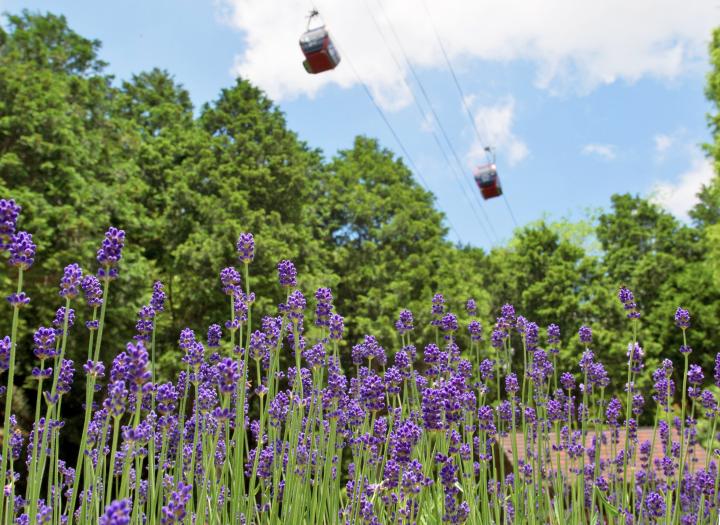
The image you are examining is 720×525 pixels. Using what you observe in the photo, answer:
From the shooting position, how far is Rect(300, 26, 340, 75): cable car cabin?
1263cm

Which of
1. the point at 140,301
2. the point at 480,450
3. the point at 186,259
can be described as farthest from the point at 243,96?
the point at 480,450

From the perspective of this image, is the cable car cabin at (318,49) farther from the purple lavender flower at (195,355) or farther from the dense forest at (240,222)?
the purple lavender flower at (195,355)

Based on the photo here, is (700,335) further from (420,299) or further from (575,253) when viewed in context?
(420,299)

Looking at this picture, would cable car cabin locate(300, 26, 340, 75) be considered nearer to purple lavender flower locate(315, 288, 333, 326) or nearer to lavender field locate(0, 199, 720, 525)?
lavender field locate(0, 199, 720, 525)

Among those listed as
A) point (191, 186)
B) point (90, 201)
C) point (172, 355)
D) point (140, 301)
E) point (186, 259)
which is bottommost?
point (172, 355)

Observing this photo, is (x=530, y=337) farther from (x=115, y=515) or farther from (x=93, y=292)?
(x=115, y=515)

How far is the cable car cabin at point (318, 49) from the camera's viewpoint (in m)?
12.6

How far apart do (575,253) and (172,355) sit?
1931cm

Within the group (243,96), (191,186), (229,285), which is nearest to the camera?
(229,285)

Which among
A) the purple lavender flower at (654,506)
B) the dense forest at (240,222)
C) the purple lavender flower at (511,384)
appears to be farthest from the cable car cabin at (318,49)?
the purple lavender flower at (654,506)

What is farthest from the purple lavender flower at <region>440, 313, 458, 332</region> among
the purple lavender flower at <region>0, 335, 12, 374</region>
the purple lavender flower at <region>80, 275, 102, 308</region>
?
the purple lavender flower at <region>0, 335, 12, 374</region>

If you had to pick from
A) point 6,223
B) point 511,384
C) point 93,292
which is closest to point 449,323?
point 511,384

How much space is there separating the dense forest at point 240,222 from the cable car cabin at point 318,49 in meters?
5.40

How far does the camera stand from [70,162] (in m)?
15.9
